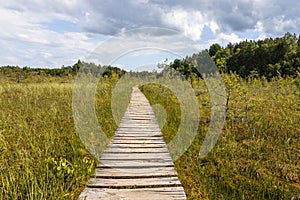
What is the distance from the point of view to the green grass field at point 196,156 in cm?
259

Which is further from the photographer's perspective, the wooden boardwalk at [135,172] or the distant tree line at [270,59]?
the distant tree line at [270,59]

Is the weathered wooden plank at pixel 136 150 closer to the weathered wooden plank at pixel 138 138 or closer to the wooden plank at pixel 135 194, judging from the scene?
the weathered wooden plank at pixel 138 138

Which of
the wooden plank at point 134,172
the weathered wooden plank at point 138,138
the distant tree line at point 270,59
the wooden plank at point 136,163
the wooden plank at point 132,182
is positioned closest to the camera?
the wooden plank at point 132,182

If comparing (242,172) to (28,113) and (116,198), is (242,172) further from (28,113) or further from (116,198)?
(28,113)

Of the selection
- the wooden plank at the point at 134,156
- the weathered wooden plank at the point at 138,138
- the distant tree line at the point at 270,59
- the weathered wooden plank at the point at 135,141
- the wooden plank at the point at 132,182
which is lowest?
the wooden plank at the point at 132,182

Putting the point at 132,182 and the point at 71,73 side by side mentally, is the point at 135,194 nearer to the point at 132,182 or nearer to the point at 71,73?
the point at 132,182

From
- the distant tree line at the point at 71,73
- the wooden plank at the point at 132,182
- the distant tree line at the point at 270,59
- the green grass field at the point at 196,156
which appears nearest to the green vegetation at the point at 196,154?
the green grass field at the point at 196,156

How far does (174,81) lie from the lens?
13.6 metres

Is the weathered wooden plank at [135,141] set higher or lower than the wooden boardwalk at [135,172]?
higher

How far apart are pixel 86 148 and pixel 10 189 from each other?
1.60 m

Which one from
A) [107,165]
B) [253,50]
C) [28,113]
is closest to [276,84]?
[107,165]

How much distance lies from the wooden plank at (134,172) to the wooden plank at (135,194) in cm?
39

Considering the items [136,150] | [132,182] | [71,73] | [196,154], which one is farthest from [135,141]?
[71,73]

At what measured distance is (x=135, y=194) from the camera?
2.84 meters
